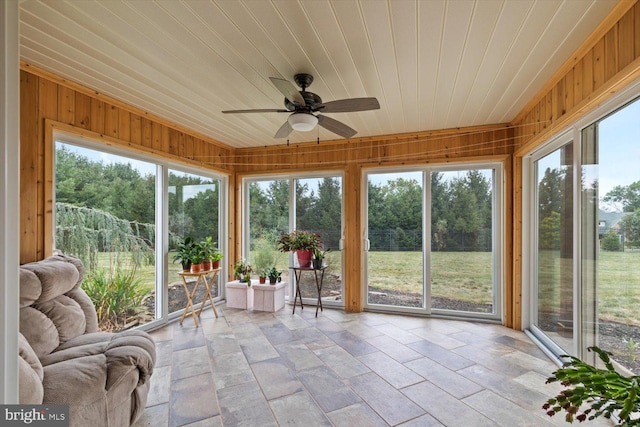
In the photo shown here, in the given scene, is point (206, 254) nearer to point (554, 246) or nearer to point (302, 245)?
point (302, 245)

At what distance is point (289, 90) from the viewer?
2199 mm

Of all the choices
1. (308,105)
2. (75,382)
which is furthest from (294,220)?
(75,382)

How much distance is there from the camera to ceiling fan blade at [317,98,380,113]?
2.35 m

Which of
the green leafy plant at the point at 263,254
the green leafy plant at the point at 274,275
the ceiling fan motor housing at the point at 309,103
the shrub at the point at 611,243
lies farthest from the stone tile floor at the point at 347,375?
the ceiling fan motor housing at the point at 309,103

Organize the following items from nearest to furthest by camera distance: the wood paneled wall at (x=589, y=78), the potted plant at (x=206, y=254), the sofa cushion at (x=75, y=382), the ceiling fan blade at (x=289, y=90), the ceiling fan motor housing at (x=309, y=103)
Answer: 1. the sofa cushion at (x=75, y=382)
2. the wood paneled wall at (x=589, y=78)
3. the ceiling fan blade at (x=289, y=90)
4. the ceiling fan motor housing at (x=309, y=103)
5. the potted plant at (x=206, y=254)

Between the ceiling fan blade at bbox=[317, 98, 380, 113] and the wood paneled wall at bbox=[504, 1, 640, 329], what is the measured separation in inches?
57.3

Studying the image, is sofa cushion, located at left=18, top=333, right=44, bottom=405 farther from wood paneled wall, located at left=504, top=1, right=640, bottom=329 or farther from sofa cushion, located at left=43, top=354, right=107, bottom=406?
wood paneled wall, located at left=504, top=1, right=640, bottom=329

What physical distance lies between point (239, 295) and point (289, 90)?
343cm

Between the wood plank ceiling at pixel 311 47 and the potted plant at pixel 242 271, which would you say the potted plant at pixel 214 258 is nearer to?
the potted plant at pixel 242 271

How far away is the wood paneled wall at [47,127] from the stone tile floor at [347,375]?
160cm

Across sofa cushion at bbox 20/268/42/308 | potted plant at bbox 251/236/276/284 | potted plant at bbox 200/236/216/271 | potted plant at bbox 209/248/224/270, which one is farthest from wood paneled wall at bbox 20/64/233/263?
potted plant at bbox 251/236/276/284

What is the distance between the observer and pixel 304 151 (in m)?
4.92

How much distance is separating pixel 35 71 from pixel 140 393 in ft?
8.76

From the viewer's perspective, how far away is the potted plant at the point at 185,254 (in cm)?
395
